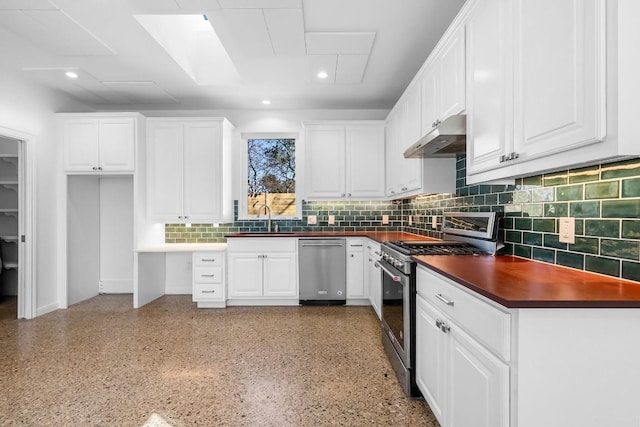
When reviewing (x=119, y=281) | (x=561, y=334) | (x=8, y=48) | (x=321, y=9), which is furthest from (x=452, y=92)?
(x=119, y=281)

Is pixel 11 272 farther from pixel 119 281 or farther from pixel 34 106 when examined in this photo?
pixel 34 106

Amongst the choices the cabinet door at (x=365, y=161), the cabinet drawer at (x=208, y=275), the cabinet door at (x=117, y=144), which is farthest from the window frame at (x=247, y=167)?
the cabinet door at (x=117, y=144)

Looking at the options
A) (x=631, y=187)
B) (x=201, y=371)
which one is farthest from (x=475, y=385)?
(x=201, y=371)

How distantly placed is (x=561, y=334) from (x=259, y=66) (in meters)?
3.24

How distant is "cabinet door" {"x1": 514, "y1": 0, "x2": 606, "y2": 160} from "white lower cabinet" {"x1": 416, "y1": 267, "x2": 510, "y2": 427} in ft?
2.27

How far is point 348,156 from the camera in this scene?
4.34 metres

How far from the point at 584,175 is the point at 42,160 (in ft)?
16.6

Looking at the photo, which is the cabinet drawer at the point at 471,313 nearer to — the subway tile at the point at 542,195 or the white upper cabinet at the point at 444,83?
the subway tile at the point at 542,195

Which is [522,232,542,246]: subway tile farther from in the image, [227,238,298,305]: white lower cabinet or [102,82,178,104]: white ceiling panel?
[102,82,178,104]: white ceiling panel

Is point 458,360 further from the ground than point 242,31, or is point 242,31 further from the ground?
point 242,31

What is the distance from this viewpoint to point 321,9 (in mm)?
2402

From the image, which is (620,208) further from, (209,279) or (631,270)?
(209,279)

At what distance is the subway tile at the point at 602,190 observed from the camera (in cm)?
136

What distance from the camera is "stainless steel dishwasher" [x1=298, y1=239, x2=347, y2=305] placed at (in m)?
4.05
